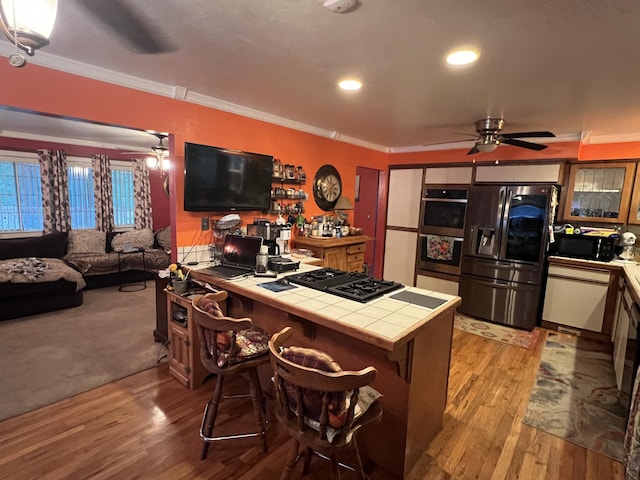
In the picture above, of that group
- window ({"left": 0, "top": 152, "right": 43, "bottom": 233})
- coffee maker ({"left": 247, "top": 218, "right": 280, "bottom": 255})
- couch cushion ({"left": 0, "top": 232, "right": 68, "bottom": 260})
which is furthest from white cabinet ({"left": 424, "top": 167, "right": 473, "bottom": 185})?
window ({"left": 0, "top": 152, "right": 43, "bottom": 233})

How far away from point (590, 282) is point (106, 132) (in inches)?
257

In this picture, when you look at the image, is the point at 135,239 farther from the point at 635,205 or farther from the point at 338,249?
the point at 635,205

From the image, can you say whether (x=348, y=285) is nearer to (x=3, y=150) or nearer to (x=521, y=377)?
(x=521, y=377)

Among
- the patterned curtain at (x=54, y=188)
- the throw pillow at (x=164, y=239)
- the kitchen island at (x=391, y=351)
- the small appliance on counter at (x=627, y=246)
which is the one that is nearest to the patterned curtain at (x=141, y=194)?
the throw pillow at (x=164, y=239)

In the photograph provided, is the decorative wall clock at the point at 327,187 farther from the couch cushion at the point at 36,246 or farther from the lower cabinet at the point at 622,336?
the couch cushion at the point at 36,246

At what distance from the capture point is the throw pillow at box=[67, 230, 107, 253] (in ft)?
17.6

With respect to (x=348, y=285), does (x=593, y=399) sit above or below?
below

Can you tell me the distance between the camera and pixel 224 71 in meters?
2.37

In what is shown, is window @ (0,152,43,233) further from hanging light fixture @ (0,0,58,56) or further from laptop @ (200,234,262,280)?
hanging light fixture @ (0,0,58,56)

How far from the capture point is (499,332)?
3947 mm

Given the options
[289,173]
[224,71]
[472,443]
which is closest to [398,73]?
[224,71]

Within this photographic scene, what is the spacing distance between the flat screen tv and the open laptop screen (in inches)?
17.6

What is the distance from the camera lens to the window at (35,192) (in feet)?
17.4

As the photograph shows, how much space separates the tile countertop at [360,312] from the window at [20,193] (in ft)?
17.7
